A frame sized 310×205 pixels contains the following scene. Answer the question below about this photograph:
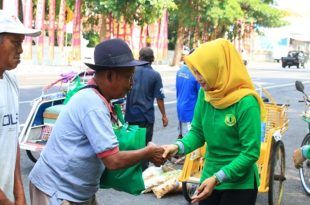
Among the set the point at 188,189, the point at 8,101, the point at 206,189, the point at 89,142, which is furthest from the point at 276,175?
the point at 8,101

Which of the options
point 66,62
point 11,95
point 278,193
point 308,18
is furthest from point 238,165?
point 308,18

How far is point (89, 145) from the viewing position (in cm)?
275

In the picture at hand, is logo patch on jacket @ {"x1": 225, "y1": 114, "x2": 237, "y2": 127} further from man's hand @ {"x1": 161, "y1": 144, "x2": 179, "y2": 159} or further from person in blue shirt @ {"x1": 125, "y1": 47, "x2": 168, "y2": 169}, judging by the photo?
person in blue shirt @ {"x1": 125, "y1": 47, "x2": 168, "y2": 169}

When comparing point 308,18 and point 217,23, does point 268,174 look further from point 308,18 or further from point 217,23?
point 308,18

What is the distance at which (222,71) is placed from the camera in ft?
10.6

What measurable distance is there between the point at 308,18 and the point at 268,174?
8514cm

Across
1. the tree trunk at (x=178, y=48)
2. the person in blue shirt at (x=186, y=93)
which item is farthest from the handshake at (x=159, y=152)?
the tree trunk at (x=178, y=48)

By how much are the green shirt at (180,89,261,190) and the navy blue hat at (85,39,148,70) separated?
0.79 m

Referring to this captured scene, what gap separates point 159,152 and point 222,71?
0.64 metres

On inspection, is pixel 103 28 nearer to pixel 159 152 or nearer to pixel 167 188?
pixel 167 188

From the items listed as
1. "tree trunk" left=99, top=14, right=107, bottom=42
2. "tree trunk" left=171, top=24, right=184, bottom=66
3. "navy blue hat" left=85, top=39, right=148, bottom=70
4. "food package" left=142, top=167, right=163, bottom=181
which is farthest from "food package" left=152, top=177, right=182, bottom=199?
"tree trunk" left=171, top=24, right=184, bottom=66

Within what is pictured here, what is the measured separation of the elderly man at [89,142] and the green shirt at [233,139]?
0.61 metres

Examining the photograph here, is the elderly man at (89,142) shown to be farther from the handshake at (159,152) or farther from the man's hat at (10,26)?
the man's hat at (10,26)

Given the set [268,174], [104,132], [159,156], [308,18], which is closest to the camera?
[104,132]
